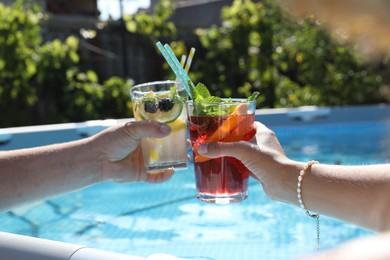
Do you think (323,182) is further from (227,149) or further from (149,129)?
(149,129)

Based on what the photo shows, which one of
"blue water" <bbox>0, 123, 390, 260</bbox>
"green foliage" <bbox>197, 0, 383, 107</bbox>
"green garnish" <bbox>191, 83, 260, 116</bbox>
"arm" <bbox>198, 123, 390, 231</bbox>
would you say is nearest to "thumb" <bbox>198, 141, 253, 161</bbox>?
"arm" <bbox>198, 123, 390, 231</bbox>

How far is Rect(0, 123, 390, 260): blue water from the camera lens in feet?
10.2

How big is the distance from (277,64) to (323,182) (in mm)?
7176

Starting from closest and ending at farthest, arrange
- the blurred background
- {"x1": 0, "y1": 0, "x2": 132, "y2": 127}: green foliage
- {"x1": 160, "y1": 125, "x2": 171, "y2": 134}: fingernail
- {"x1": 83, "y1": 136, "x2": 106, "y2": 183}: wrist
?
1. {"x1": 160, "y1": 125, "x2": 171, "y2": 134}: fingernail
2. {"x1": 83, "y1": 136, "x2": 106, "y2": 183}: wrist
3. {"x1": 0, "y1": 0, "x2": 132, "y2": 127}: green foliage
4. the blurred background

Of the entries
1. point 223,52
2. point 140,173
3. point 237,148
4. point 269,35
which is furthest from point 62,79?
point 237,148

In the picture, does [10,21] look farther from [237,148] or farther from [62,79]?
[237,148]

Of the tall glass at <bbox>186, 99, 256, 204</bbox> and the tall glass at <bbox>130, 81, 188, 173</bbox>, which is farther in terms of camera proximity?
A: the tall glass at <bbox>130, 81, 188, 173</bbox>

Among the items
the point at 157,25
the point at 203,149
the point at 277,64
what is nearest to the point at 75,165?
the point at 203,149

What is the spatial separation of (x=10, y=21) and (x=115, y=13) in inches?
132

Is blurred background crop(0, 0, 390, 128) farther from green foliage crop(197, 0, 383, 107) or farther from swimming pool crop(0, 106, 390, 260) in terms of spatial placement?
swimming pool crop(0, 106, 390, 260)

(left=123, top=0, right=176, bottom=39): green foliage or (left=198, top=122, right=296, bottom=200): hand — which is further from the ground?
(left=123, top=0, right=176, bottom=39): green foliage

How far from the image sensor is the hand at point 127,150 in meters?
1.92

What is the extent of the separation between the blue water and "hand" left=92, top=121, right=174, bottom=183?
95 cm

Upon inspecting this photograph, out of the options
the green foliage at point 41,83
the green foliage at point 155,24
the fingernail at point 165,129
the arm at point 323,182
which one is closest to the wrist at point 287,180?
the arm at point 323,182
